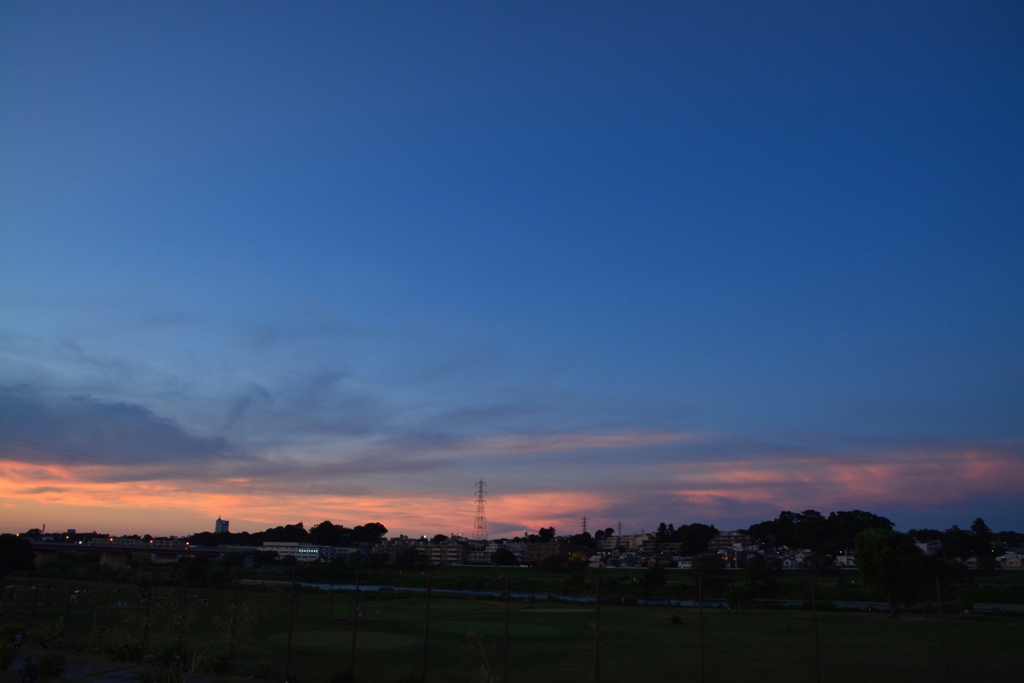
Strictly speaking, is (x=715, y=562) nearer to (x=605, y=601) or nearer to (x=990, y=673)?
(x=605, y=601)

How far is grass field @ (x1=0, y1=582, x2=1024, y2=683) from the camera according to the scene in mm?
17938

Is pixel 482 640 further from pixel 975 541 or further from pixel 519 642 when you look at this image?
pixel 975 541

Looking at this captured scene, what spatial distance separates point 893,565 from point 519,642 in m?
25.0

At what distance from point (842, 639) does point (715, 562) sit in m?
83.7

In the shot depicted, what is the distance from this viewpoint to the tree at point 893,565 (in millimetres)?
40812

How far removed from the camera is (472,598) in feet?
194

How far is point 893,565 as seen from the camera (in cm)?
4128

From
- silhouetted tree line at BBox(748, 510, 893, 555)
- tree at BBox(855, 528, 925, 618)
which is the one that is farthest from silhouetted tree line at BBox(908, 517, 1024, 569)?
tree at BBox(855, 528, 925, 618)

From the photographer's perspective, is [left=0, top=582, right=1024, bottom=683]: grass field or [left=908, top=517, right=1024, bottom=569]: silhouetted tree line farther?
[left=908, top=517, right=1024, bottom=569]: silhouetted tree line

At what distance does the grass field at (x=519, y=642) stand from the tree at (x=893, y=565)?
5.11 feet

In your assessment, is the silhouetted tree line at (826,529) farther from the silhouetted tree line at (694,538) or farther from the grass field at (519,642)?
the grass field at (519,642)

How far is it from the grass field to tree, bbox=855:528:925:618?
5.11 ft

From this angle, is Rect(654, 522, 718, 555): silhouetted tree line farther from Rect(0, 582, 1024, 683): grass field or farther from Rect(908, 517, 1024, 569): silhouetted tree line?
Rect(0, 582, 1024, 683): grass field

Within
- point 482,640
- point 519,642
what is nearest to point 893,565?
point 519,642
